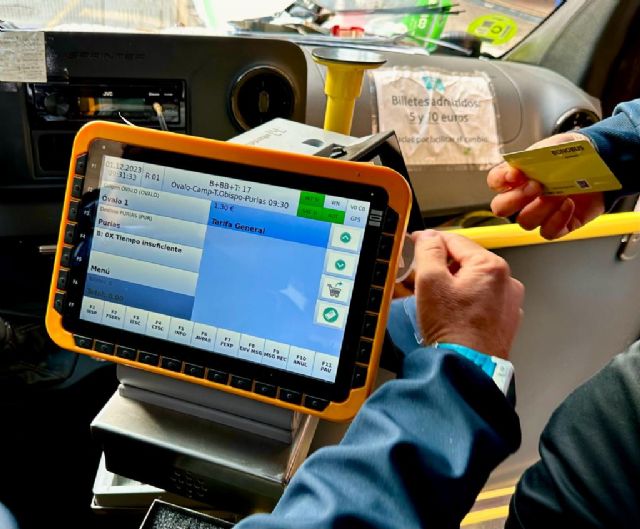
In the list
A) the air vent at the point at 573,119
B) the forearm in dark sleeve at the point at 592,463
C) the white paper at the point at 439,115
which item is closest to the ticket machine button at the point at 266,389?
the forearm in dark sleeve at the point at 592,463

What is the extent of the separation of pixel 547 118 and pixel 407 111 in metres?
0.33

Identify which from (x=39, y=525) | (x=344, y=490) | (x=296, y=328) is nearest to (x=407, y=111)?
(x=296, y=328)

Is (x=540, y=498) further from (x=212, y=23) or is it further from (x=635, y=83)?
(x=635, y=83)

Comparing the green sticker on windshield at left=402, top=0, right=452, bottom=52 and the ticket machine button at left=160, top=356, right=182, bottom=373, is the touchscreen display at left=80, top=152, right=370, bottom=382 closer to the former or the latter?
the ticket machine button at left=160, top=356, right=182, bottom=373

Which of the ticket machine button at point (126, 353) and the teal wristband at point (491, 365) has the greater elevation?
the teal wristband at point (491, 365)

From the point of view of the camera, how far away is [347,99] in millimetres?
761

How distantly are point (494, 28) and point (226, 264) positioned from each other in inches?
48.3

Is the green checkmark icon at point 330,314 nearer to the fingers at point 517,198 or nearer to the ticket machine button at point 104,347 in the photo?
the ticket machine button at point 104,347

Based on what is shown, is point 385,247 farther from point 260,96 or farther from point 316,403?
point 260,96

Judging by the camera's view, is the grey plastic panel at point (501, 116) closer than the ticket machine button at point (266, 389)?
No

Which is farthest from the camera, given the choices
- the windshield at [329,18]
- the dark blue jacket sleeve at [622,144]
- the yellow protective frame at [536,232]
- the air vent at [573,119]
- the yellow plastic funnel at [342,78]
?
the air vent at [573,119]

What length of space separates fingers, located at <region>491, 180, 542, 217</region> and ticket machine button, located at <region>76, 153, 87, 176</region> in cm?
53

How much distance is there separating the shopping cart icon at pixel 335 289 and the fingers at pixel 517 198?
0.36 metres

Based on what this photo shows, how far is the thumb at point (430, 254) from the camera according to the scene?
23.6 inches
